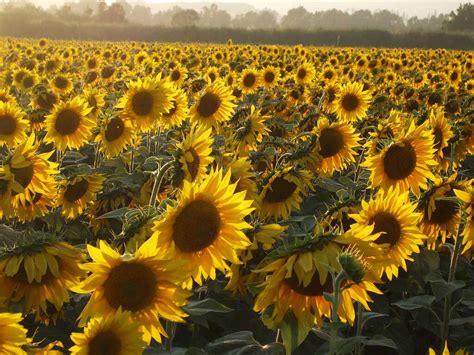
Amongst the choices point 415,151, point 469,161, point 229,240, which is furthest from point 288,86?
point 229,240

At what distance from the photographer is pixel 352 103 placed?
739 cm

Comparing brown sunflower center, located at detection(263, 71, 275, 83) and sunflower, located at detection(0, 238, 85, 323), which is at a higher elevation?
sunflower, located at detection(0, 238, 85, 323)

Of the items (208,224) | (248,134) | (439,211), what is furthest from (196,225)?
(248,134)

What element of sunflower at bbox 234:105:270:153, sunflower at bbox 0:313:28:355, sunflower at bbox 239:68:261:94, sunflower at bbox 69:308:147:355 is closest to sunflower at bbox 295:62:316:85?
sunflower at bbox 239:68:261:94

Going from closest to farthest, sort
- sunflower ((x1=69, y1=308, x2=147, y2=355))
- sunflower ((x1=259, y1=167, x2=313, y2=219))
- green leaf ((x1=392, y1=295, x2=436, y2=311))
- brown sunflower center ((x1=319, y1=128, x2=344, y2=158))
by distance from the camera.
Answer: sunflower ((x1=69, y1=308, x2=147, y2=355)), green leaf ((x1=392, y1=295, x2=436, y2=311)), sunflower ((x1=259, y1=167, x2=313, y2=219)), brown sunflower center ((x1=319, y1=128, x2=344, y2=158))

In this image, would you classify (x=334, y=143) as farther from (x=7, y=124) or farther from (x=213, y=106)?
(x=7, y=124)

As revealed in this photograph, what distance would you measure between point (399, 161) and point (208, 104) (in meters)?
2.74

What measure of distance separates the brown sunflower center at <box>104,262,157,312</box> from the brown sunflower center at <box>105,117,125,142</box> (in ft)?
11.0

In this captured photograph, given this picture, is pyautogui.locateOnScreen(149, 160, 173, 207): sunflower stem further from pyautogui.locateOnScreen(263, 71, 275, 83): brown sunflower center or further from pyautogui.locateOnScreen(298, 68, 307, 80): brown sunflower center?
pyautogui.locateOnScreen(298, 68, 307, 80): brown sunflower center

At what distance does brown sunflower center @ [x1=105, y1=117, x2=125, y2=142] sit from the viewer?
5.39 meters

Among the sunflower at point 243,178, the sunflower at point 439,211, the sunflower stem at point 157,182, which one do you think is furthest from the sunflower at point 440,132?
the sunflower stem at point 157,182

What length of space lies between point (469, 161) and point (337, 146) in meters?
3.44

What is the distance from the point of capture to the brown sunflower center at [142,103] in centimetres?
554

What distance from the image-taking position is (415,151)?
157 inches
